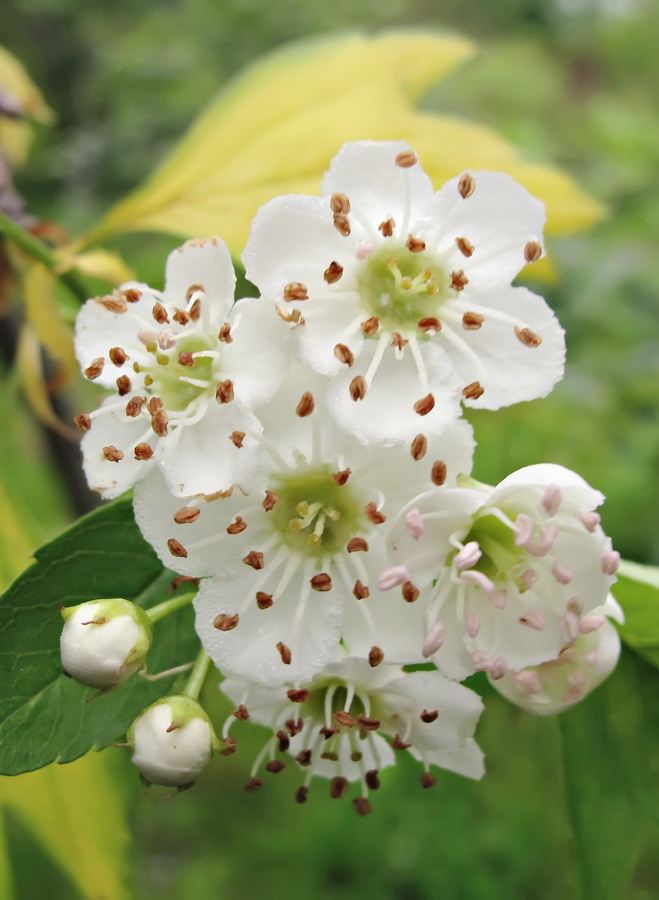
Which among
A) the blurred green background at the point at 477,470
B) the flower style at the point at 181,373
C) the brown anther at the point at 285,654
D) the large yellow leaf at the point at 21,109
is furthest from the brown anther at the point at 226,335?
the large yellow leaf at the point at 21,109

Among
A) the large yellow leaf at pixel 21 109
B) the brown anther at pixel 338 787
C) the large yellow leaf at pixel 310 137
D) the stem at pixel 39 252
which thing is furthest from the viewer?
the large yellow leaf at pixel 21 109

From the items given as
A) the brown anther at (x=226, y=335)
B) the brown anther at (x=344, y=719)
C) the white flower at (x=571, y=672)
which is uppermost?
the brown anther at (x=226, y=335)

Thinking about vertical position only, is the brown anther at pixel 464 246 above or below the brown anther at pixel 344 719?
above

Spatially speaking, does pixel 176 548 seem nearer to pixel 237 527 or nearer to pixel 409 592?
pixel 237 527

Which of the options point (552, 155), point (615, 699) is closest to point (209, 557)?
point (615, 699)

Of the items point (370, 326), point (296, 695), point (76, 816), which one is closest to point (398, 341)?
point (370, 326)

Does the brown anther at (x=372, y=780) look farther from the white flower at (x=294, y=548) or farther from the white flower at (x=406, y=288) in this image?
the white flower at (x=406, y=288)
